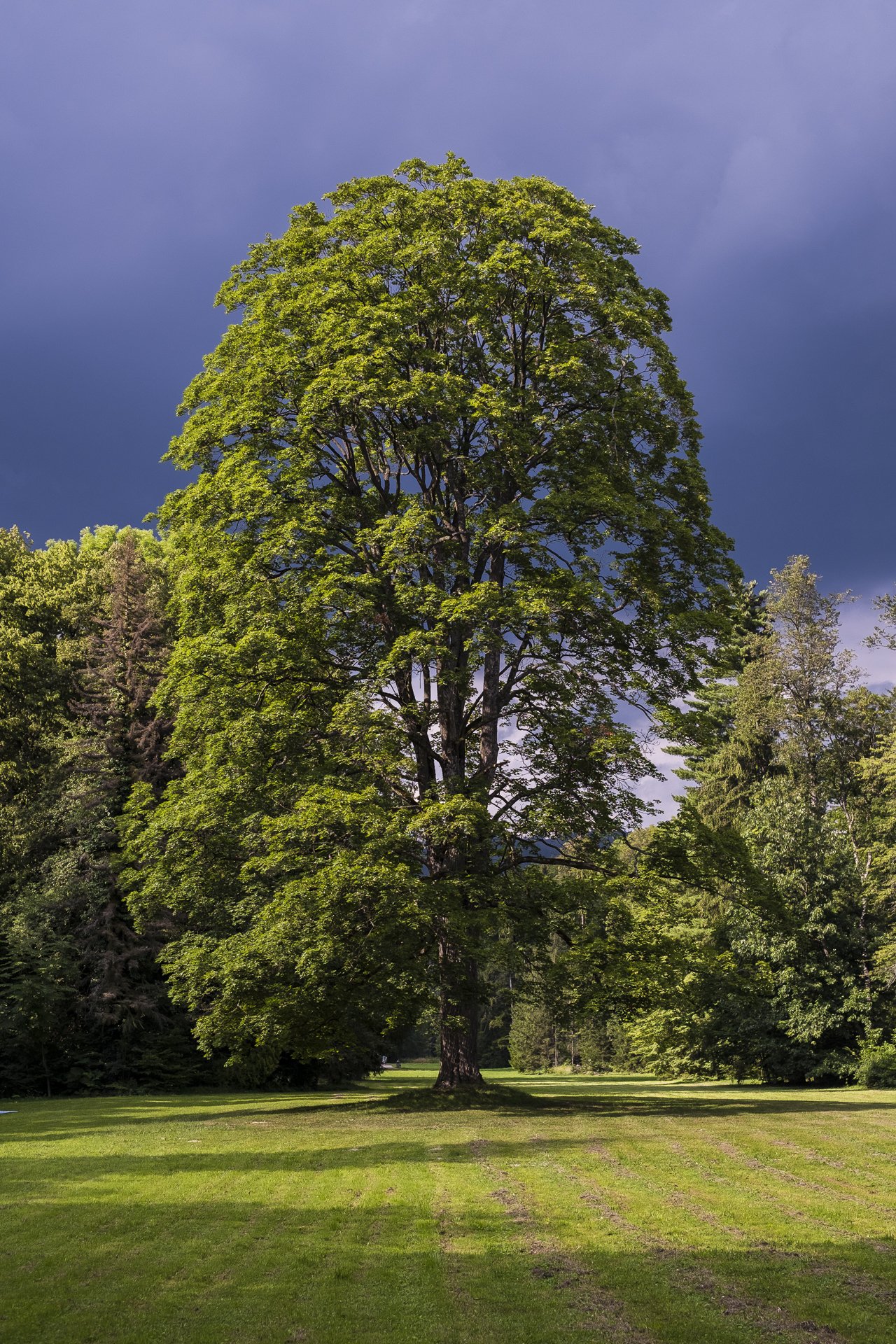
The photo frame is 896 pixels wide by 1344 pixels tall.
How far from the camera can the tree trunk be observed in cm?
1720

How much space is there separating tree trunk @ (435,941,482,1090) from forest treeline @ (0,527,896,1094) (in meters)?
0.50

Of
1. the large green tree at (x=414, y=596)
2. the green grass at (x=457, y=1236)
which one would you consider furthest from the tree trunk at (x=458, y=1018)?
the green grass at (x=457, y=1236)

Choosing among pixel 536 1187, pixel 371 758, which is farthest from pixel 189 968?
pixel 536 1187

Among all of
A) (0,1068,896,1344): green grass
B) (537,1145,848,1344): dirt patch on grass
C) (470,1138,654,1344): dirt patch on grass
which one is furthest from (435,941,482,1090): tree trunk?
(537,1145,848,1344): dirt patch on grass

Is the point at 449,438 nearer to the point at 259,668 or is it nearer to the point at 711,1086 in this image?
the point at 259,668

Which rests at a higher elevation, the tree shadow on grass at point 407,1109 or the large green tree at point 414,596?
the large green tree at point 414,596

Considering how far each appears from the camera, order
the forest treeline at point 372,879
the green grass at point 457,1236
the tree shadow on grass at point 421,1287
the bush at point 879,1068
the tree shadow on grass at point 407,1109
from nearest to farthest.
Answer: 1. the tree shadow on grass at point 421,1287
2. the green grass at point 457,1236
3. the tree shadow on grass at point 407,1109
4. the forest treeline at point 372,879
5. the bush at point 879,1068

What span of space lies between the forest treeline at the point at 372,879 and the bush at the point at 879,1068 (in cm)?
10

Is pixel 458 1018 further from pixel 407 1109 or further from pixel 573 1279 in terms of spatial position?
pixel 573 1279

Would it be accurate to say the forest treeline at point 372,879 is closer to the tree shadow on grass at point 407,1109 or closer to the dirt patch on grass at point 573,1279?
the tree shadow on grass at point 407,1109

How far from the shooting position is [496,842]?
1956cm

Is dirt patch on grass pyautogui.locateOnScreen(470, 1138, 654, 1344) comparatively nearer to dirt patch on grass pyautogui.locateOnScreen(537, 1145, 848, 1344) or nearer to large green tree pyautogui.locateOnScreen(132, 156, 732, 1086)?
dirt patch on grass pyautogui.locateOnScreen(537, 1145, 848, 1344)

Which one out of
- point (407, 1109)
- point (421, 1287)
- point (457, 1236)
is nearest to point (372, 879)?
point (407, 1109)

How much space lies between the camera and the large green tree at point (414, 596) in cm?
1739
